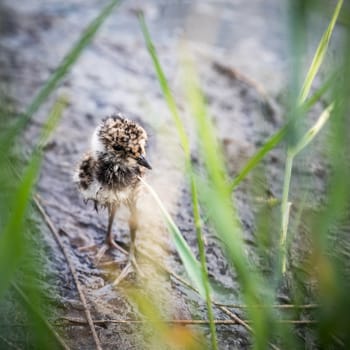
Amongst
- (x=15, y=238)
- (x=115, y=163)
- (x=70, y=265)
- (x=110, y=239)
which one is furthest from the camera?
(x=110, y=239)

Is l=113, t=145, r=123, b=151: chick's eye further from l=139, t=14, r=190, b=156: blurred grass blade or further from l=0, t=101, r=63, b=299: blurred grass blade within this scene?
l=0, t=101, r=63, b=299: blurred grass blade

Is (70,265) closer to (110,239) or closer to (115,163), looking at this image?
(110,239)

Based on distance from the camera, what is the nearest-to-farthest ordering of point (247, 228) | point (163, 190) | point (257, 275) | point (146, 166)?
point (257, 275)
point (146, 166)
point (247, 228)
point (163, 190)

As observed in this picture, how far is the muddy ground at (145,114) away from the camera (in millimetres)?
2711

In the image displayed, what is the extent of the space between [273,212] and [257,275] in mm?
655

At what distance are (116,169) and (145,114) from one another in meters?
1.41

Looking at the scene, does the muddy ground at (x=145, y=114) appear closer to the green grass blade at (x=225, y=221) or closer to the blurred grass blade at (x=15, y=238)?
the green grass blade at (x=225, y=221)

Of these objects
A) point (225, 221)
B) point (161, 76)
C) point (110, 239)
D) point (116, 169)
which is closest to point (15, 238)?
point (225, 221)

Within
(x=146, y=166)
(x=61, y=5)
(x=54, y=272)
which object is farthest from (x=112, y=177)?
(x=61, y=5)

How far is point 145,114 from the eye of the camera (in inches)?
171

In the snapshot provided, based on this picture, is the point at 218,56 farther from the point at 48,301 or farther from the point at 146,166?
the point at 48,301

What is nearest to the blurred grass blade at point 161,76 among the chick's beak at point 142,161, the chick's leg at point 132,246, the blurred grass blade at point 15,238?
the blurred grass blade at point 15,238

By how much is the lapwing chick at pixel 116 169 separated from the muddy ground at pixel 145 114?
0.12m

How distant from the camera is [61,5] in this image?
5.80 meters
